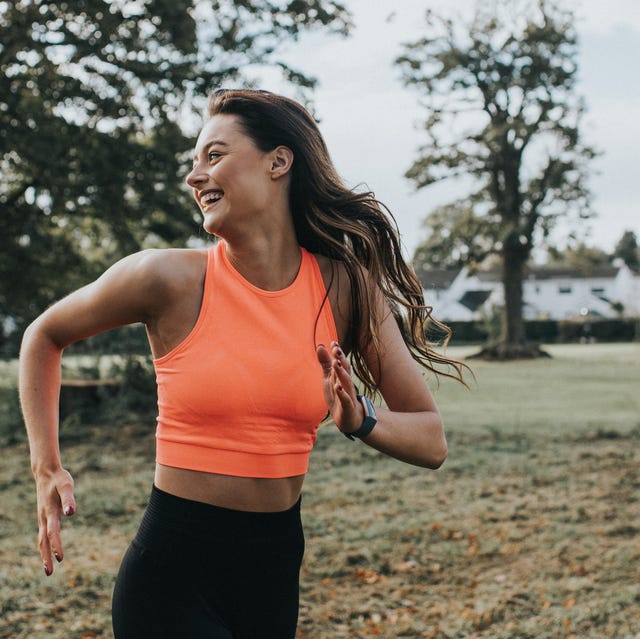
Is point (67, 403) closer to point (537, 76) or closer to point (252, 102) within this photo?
point (252, 102)

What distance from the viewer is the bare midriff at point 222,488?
2.15 metres

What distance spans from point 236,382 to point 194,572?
1.66ft

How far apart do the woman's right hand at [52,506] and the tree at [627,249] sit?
11263cm

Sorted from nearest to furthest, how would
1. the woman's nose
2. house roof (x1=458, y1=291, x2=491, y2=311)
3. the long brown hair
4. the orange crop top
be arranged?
the orange crop top < the woman's nose < the long brown hair < house roof (x1=458, y1=291, x2=491, y2=311)

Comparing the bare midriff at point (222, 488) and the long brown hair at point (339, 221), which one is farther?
the long brown hair at point (339, 221)

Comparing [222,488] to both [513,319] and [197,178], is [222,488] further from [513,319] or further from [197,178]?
[513,319]

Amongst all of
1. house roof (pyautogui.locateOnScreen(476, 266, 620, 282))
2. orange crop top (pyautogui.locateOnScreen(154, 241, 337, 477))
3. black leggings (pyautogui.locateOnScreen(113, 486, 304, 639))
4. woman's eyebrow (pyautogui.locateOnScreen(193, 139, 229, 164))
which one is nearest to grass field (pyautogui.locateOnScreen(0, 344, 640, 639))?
black leggings (pyautogui.locateOnScreen(113, 486, 304, 639))

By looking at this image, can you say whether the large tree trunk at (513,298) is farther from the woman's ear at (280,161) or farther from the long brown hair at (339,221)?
the woman's ear at (280,161)

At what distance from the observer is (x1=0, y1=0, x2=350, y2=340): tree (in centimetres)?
1442

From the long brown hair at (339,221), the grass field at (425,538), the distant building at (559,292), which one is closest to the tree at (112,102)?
the grass field at (425,538)

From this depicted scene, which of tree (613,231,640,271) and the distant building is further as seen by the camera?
tree (613,231,640,271)

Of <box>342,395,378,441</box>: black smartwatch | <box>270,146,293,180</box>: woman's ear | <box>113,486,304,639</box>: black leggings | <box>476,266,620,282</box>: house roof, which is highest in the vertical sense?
<box>476,266,620,282</box>: house roof

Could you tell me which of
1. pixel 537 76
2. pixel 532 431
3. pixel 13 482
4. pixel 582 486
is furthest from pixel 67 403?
pixel 537 76

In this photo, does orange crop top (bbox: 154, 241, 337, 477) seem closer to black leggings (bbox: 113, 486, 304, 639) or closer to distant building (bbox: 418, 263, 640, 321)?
black leggings (bbox: 113, 486, 304, 639)
